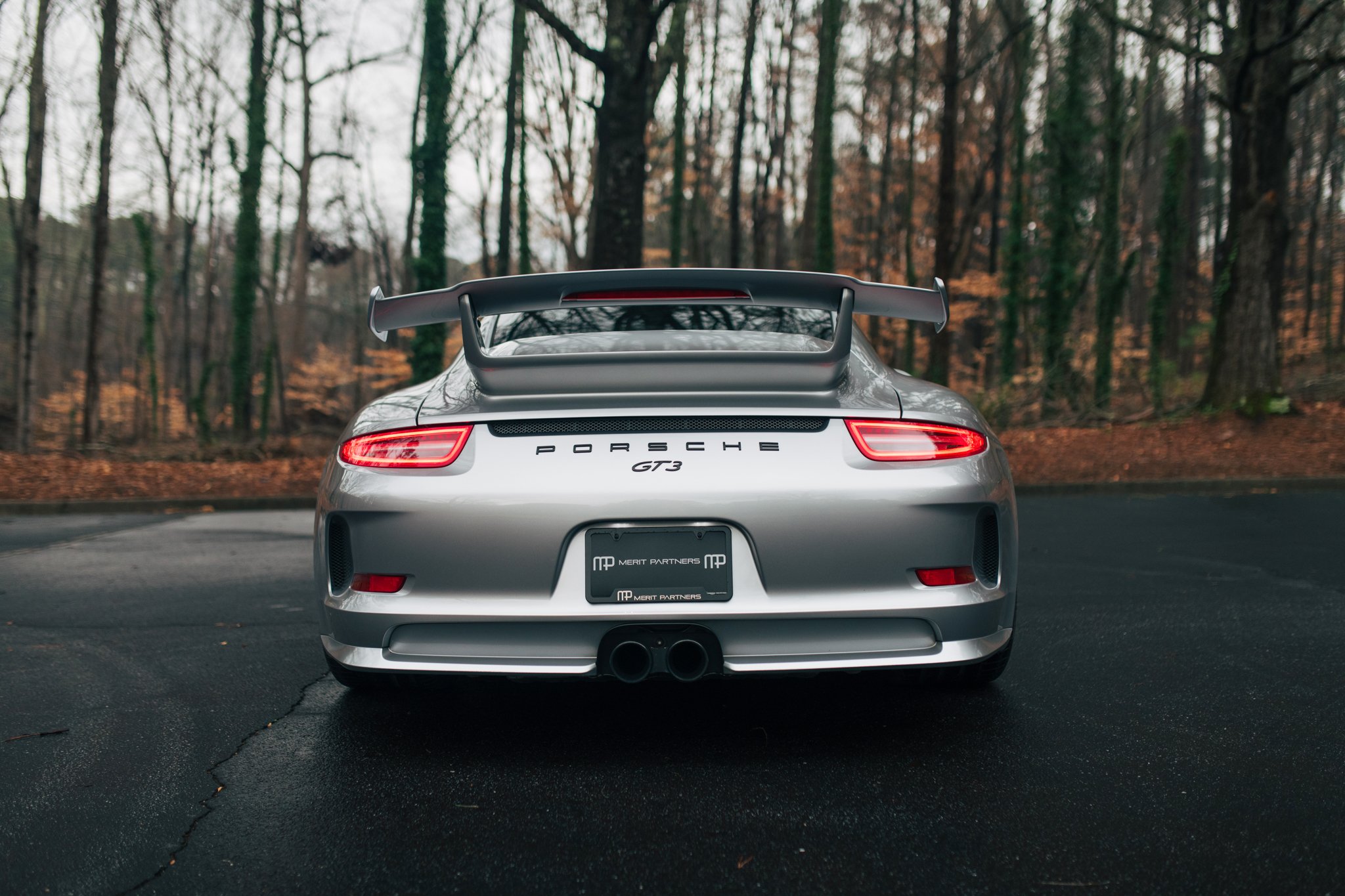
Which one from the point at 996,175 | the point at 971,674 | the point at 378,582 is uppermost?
the point at 996,175

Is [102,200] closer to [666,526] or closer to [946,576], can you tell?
Answer: [666,526]

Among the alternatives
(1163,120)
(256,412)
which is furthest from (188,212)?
(1163,120)

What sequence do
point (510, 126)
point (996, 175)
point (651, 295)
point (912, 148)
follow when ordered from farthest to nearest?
point (996, 175) → point (912, 148) → point (510, 126) → point (651, 295)

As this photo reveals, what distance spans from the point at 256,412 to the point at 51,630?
122ft

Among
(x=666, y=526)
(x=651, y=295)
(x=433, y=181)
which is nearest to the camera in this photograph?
(x=666, y=526)

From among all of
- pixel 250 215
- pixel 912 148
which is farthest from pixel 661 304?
pixel 912 148

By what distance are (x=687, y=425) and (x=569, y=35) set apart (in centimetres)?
846

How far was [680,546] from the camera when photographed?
2561 mm

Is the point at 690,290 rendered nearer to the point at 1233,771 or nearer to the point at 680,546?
the point at 680,546

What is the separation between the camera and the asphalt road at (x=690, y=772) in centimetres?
213

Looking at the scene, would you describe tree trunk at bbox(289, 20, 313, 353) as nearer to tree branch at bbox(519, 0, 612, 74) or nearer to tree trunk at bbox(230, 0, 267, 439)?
tree trunk at bbox(230, 0, 267, 439)

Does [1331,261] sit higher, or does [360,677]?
[1331,261]

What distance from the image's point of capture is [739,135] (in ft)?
85.1

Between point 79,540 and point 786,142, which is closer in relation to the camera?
point 79,540
